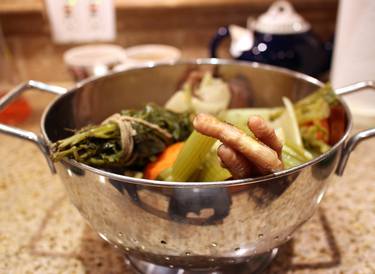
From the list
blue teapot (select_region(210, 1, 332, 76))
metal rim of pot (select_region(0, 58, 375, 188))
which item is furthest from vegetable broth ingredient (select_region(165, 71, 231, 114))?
blue teapot (select_region(210, 1, 332, 76))

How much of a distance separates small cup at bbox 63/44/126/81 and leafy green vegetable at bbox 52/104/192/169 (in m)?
0.41

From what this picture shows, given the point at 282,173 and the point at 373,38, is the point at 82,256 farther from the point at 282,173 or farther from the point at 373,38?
the point at 373,38

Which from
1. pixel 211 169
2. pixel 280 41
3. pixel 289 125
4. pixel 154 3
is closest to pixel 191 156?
pixel 211 169

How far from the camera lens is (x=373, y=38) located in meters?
0.81

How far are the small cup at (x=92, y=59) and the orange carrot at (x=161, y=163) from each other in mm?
458

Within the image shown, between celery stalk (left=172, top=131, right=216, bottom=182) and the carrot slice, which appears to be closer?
celery stalk (left=172, top=131, right=216, bottom=182)

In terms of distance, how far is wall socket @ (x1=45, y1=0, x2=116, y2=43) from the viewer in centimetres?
101

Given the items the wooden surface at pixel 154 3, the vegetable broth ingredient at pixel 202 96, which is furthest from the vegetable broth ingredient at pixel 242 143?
the wooden surface at pixel 154 3

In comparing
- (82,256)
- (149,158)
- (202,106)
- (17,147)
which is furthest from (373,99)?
(17,147)

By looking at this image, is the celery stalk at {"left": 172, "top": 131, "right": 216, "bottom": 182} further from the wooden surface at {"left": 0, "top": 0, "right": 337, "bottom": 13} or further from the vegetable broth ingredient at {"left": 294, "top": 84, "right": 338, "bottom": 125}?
the wooden surface at {"left": 0, "top": 0, "right": 337, "bottom": 13}

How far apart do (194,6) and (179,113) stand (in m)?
0.48

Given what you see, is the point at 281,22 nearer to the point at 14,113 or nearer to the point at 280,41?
the point at 280,41

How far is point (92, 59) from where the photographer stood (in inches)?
39.1

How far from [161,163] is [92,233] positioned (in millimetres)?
165
